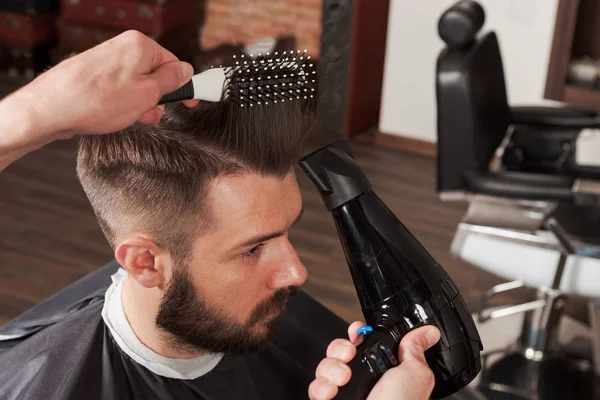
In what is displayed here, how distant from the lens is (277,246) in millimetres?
1267

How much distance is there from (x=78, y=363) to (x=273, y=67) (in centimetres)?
57

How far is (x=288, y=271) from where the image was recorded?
1.26 meters

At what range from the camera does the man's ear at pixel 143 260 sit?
1224 millimetres

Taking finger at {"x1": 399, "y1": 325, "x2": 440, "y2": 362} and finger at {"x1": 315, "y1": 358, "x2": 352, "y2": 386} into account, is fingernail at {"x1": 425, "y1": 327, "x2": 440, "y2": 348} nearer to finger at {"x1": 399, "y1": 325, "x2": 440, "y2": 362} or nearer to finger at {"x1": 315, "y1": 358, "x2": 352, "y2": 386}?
finger at {"x1": 399, "y1": 325, "x2": 440, "y2": 362}

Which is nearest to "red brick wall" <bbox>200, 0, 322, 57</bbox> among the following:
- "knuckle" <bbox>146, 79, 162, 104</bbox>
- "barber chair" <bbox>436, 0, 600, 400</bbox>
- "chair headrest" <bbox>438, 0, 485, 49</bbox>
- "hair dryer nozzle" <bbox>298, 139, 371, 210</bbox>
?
"barber chair" <bbox>436, 0, 600, 400</bbox>

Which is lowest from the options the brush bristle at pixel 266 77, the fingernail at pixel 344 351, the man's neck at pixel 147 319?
the man's neck at pixel 147 319

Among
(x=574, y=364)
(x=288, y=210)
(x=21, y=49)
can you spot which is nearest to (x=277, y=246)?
(x=288, y=210)

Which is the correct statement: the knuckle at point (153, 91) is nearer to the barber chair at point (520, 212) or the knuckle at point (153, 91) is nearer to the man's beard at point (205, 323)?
the man's beard at point (205, 323)

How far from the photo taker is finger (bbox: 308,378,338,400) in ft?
3.34

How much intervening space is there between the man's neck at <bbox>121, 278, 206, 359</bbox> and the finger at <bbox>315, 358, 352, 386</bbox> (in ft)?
1.18

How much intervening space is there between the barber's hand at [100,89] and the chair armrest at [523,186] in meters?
1.86

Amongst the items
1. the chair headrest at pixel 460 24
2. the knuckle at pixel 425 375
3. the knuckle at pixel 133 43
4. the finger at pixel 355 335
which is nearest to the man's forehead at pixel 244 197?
the finger at pixel 355 335

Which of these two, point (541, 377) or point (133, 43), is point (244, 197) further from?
point (541, 377)

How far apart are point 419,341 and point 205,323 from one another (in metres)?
0.39
